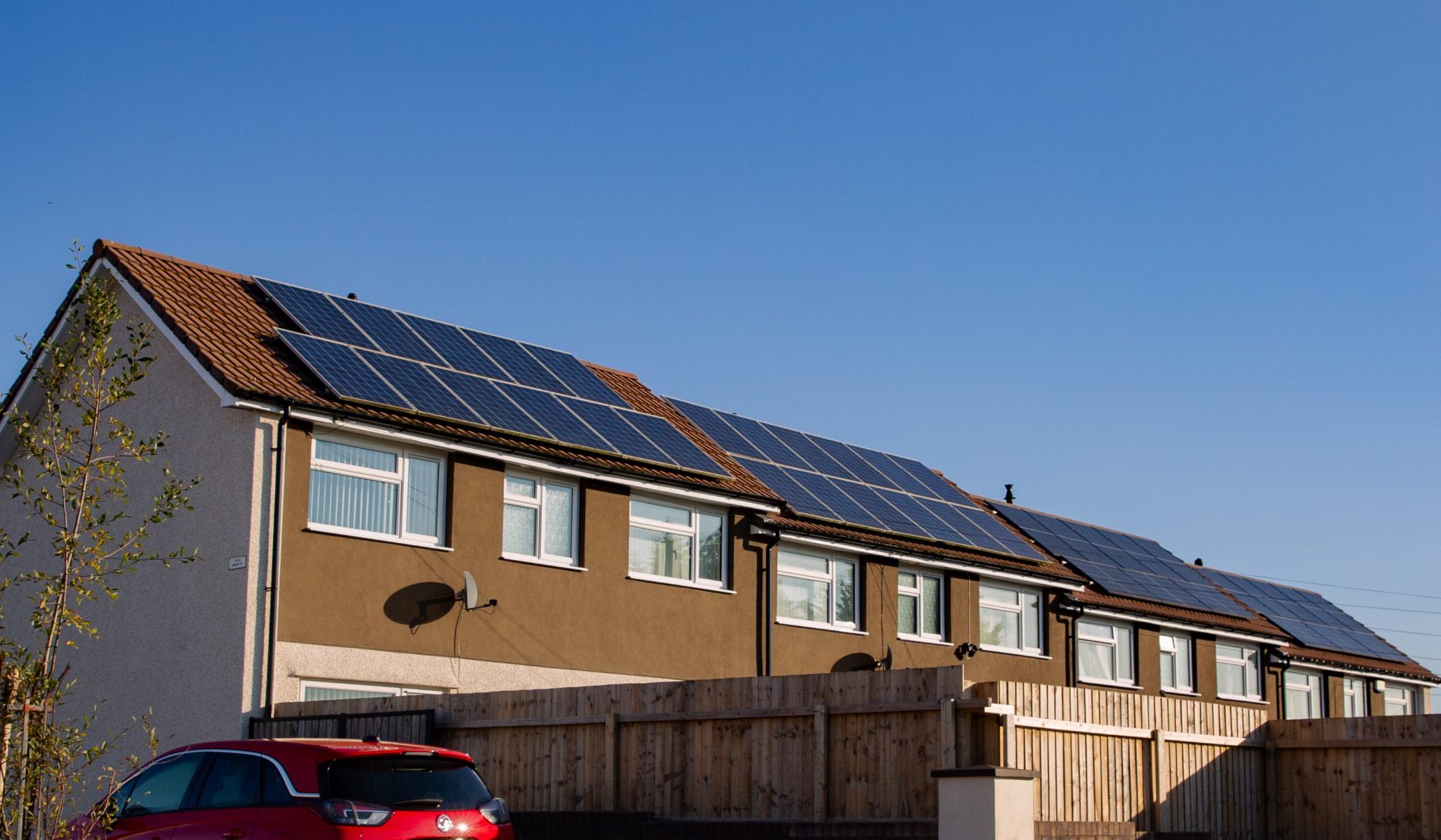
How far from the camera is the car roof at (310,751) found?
1188 centimetres

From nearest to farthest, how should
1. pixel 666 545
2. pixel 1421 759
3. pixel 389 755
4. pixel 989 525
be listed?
pixel 389 755 → pixel 1421 759 → pixel 666 545 → pixel 989 525

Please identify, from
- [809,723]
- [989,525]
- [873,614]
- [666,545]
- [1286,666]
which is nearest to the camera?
[809,723]

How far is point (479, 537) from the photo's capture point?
Answer: 22312mm

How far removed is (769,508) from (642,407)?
11.2ft

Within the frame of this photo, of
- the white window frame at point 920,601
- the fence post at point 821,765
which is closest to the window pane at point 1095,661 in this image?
the white window frame at point 920,601

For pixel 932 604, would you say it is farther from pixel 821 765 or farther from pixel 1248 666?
pixel 821 765

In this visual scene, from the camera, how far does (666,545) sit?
25203 mm

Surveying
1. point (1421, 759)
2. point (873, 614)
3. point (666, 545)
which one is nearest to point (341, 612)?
point (666, 545)

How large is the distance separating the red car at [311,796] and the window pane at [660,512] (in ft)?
39.5

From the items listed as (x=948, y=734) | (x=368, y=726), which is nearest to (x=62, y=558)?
(x=948, y=734)

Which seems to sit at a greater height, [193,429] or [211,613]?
[193,429]

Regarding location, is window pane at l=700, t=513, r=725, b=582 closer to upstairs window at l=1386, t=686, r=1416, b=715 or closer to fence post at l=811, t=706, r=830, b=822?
fence post at l=811, t=706, r=830, b=822

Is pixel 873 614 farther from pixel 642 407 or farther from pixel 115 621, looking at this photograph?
pixel 115 621

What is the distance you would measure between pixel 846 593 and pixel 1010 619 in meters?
4.66
